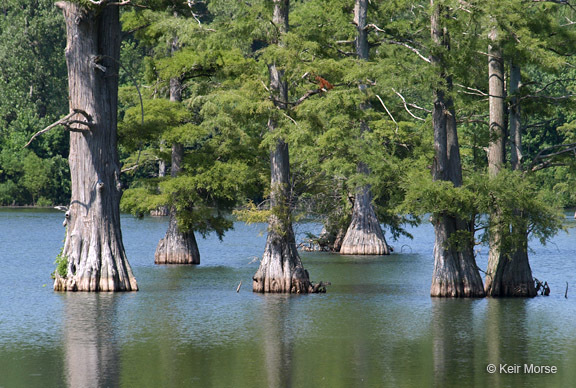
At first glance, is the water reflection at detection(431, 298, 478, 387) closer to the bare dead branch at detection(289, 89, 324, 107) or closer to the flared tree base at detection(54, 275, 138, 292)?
the bare dead branch at detection(289, 89, 324, 107)

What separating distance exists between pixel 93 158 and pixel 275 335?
812 cm

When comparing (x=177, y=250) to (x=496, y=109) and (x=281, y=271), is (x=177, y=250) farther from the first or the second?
(x=496, y=109)

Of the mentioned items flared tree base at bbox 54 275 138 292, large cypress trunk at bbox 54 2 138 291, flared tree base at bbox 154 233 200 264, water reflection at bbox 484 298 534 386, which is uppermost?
large cypress trunk at bbox 54 2 138 291

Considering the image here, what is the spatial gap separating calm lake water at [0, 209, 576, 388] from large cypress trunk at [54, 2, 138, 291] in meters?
0.81

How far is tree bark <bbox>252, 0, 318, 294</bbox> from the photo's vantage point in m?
26.5

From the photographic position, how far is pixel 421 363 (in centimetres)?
1777

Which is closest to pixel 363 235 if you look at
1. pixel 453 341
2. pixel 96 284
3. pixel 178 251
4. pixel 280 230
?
pixel 178 251

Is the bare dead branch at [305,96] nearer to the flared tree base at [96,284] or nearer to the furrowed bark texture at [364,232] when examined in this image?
the flared tree base at [96,284]

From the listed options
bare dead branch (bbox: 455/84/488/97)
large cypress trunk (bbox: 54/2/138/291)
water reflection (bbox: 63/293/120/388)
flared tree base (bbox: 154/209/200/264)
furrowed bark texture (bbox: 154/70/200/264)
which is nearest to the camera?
water reflection (bbox: 63/293/120/388)

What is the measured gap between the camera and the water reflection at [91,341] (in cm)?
1634

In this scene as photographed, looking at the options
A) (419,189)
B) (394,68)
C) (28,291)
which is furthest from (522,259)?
(28,291)

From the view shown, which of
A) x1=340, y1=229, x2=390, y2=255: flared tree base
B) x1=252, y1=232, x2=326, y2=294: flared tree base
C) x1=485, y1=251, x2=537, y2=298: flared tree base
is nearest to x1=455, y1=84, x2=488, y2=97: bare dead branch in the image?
x1=485, y1=251, x2=537, y2=298: flared tree base

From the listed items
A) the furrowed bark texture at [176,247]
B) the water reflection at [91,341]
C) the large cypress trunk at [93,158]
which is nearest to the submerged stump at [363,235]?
the furrowed bark texture at [176,247]

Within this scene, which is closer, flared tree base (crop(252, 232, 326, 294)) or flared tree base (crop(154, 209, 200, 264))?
flared tree base (crop(252, 232, 326, 294))
